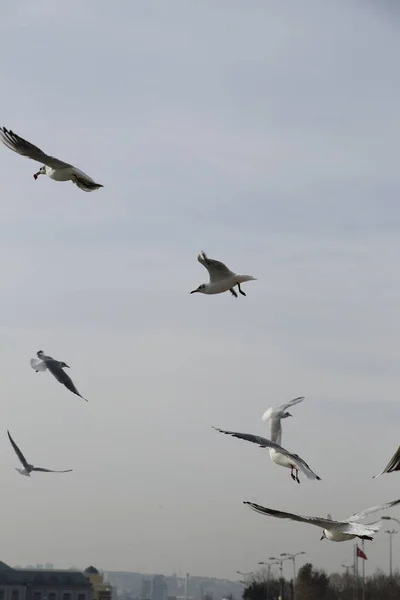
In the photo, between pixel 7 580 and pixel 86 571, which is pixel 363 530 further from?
pixel 86 571

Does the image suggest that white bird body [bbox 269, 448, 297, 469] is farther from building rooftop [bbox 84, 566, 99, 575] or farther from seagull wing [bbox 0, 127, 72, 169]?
building rooftop [bbox 84, 566, 99, 575]

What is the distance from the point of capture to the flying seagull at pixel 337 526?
16.2 metres

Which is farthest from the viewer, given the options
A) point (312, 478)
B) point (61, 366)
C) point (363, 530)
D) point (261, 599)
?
A: point (261, 599)

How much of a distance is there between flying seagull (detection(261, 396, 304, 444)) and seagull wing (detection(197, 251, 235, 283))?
4.17 meters

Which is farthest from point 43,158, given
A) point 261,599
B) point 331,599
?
point 261,599

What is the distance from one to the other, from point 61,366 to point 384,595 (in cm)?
8834

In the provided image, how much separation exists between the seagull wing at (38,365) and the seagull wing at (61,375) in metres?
0.13

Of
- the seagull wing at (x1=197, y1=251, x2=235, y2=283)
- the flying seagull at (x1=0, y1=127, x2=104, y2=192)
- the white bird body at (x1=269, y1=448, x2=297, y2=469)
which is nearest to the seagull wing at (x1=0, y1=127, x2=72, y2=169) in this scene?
the flying seagull at (x1=0, y1=127, x2=104, y2=192)

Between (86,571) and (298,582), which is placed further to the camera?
(86,571)

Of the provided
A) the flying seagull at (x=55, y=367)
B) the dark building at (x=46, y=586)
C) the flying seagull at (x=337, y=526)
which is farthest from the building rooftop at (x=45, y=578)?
the flying seagull at (x=337, y=526)

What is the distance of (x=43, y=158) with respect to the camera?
22188 millimetres

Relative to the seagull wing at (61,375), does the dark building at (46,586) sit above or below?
above

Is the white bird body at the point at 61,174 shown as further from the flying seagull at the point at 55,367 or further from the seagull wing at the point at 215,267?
the flying seagull at the point at 55,367

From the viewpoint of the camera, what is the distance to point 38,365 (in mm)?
28578
